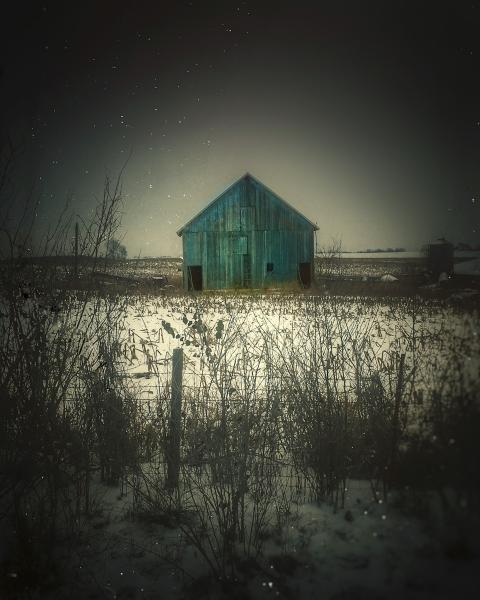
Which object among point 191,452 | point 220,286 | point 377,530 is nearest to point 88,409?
point 191,452

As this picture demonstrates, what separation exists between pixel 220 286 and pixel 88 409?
554 inches

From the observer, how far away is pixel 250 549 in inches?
122

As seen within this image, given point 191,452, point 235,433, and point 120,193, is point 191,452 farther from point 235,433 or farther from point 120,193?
point 120,193

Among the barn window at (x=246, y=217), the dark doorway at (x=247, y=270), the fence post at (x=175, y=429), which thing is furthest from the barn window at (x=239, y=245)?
the fence post at (x=175, y=429)

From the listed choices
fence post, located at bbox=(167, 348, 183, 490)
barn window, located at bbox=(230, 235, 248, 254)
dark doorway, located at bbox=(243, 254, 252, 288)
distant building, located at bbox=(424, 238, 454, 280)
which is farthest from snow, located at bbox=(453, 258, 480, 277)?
fence post, located at bbox=(167, 348, 183, 490)

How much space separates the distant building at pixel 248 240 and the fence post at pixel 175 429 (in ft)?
45.4

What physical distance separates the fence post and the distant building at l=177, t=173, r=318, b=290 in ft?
45.4

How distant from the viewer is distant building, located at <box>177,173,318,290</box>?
17.7m

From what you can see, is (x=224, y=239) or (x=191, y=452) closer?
(x=191, y=452)

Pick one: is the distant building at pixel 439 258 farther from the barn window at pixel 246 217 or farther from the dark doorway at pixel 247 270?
the barn window at pixel 246 217

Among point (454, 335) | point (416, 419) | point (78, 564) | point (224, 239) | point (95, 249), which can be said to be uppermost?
point (224, 239)

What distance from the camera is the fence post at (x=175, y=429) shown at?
3.68 m

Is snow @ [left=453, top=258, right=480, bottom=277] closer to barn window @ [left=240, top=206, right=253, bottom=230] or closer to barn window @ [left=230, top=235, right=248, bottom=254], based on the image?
barn window @ [left=230, top=235, right=248, bottom=254]

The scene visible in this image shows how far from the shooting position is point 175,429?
3.75 m
